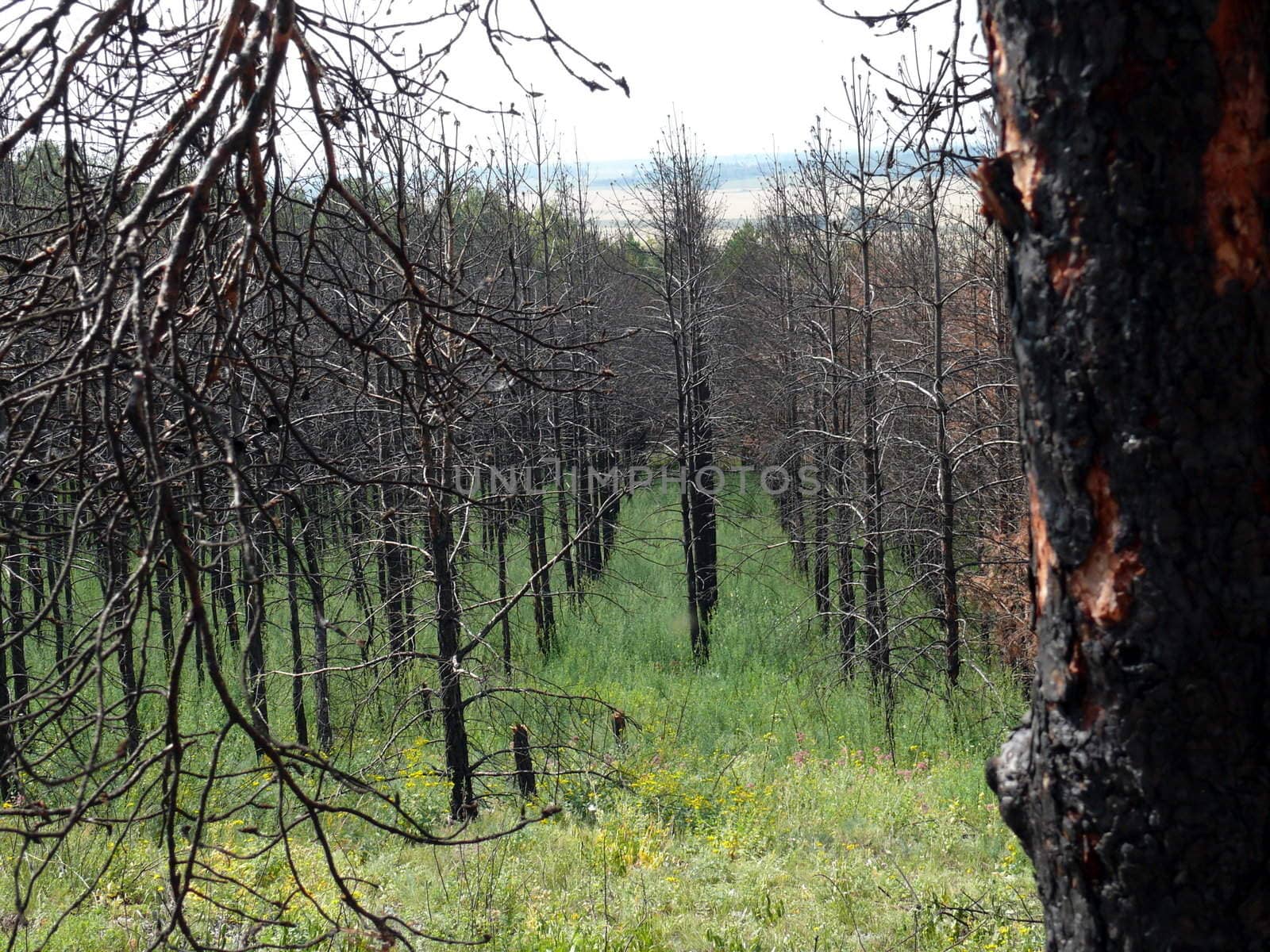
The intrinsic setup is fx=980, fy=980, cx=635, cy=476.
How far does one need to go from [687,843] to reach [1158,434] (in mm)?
Answer: 6565

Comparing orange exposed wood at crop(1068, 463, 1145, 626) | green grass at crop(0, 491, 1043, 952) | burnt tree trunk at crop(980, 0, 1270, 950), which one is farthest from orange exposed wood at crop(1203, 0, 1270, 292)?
green grass at crop(0, 491, 1043, 952)

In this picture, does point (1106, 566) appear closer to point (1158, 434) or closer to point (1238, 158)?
point (1158, 434)

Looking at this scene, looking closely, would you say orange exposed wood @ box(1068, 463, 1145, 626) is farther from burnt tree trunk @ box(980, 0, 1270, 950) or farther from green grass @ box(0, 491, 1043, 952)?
green grass @ box(0, 491, 1043, 952)

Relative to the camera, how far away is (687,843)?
24.6 ft

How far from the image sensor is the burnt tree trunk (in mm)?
1593

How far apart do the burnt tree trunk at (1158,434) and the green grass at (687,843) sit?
138 centimetres

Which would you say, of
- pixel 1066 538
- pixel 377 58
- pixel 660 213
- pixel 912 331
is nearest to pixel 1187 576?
pixel 1066 538

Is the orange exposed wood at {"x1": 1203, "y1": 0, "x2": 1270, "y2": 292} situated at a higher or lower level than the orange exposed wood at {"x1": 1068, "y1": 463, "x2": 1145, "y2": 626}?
higher

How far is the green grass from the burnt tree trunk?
1384mm

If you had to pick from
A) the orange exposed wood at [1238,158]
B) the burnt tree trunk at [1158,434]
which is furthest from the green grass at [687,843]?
the orange exposed wood at [1238,158]

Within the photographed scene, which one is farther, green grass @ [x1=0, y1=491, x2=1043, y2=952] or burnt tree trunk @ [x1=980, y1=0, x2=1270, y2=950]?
green grass @ [x1=0, y1=491, x2=1043, y2=952]

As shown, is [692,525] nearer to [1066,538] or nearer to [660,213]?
[660,213]

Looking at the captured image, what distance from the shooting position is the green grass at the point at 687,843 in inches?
212

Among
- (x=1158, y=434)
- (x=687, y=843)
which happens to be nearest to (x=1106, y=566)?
(x=1158, y=434)
